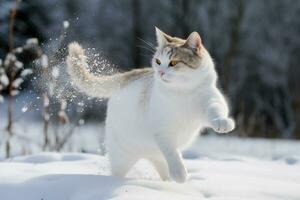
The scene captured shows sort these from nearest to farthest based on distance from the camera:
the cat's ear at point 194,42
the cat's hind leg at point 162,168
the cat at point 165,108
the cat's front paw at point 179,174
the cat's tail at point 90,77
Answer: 1. the cat's front paw at point 179,174
2. the cat at point 165,108
3. the cat's ear at point 194,42
4. the cat's hind leg at point 162,168
5. the cat's tail at point 90,77

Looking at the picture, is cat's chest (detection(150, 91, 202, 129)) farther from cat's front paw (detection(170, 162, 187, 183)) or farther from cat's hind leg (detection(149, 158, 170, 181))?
cat's hind leg (detection(149, 158, 170, 181))

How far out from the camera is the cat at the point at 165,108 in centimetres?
329

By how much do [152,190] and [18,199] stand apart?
646mm

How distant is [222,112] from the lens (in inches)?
126

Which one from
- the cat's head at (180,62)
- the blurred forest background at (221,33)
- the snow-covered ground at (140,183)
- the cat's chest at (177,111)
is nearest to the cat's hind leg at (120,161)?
the snow-covered ground at (140,183)

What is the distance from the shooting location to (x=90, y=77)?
399cm

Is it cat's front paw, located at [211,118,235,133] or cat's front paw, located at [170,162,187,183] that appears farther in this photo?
cat's front paw, located at [170,162,187,183]

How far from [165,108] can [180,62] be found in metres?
0.28

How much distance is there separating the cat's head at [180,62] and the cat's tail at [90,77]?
0.33 meters

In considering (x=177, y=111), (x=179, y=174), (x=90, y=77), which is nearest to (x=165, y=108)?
(x=177, y=111)

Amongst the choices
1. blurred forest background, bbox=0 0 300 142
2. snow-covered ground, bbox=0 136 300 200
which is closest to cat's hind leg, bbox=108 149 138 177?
snow-covered ground, bbox=0 136 300 200

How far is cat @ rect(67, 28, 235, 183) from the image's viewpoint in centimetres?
329

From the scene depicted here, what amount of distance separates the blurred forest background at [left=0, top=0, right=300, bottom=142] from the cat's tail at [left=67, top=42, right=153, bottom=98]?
27.8 feet

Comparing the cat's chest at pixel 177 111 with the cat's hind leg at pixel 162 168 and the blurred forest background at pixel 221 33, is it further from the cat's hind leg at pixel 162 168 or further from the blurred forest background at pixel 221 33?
the blurred forest background at pixel 221 33
